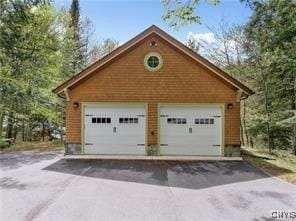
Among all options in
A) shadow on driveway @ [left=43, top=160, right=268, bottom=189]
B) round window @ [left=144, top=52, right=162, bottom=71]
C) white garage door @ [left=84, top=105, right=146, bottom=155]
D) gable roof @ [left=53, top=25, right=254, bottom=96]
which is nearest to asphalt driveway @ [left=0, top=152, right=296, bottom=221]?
shadow on driveway @ [left=43, top=160, right=268, bottom=189]

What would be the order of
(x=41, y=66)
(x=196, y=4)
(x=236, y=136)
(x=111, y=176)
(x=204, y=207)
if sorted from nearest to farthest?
(x=204, y=207), (x=196, y=4), (x=111, y=176), (x=236, y=136), (x=41, y=66)

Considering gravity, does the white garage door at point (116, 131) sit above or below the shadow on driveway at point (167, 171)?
above

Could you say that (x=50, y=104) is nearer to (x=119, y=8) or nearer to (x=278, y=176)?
(x=119, y=8)

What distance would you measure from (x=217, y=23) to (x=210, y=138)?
37.2 feet

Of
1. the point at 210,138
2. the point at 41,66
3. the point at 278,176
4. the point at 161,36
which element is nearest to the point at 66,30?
the point at 41,66

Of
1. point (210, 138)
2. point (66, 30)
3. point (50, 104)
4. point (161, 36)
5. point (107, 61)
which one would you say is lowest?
point (210, 138)

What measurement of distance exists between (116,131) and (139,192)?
18.1ft

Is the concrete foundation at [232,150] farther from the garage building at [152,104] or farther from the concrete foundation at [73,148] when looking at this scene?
the concrete foundation at [73,148]

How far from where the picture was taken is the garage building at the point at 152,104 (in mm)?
12250

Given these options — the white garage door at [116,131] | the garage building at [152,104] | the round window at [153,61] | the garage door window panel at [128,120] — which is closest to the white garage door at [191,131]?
the garage building at [152,104]

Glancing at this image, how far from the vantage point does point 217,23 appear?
2075cm

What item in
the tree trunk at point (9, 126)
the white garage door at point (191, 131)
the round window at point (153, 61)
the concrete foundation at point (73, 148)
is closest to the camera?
the white garage door at point (191, 131)

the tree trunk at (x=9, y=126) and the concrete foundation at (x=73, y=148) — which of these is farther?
the tree trunk at (x=9, y=126)

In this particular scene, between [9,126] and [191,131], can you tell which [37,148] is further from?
[191,131]
